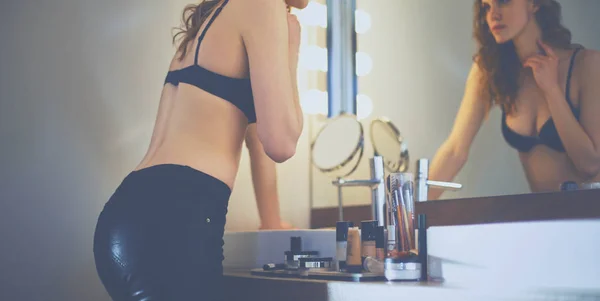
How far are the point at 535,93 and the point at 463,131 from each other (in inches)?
8.0

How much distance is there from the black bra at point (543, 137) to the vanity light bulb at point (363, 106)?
1.63 ft

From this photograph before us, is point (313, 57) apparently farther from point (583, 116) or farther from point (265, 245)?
point (583, 116)

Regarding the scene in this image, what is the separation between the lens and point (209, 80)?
125cm

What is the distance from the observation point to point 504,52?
1.49m

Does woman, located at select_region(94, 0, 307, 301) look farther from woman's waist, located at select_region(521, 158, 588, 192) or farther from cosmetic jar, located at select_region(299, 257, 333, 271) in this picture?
woman's waist, located at select_region(521, 158, 588, 192)

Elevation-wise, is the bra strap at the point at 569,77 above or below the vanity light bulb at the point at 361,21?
below

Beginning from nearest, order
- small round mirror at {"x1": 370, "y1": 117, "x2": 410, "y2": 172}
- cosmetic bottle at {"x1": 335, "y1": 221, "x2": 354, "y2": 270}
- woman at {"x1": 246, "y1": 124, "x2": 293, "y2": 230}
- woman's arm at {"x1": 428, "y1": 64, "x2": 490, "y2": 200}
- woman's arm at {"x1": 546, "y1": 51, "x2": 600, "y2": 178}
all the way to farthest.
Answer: woman's arm at {"x1": 546, "y1": 51, "x2": 600, "y2": 178}, cosmetic bottle at {"x1": 335, "y1": 221, "x2": 354, "y2": 270}, woman's arm at {"x1": 428, "y1": 64, "x2": 490, "y2": 200}, small round mirror at {"x1": 370, "y1": 117, "x2": 410, "y2": 172}, woman at {"x1": 246, "y1": 124, "x2": 293, "y2": 230}

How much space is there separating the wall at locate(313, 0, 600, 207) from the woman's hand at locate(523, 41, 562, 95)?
0.06 m

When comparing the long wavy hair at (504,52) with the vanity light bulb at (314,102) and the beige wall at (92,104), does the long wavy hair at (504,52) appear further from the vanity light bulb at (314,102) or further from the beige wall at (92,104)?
the vanity light bulb at (314,102)

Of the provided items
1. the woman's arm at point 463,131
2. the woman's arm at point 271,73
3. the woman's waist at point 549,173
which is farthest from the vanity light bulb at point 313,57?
the woman's waist at point 549,173

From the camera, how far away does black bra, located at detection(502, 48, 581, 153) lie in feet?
4.46

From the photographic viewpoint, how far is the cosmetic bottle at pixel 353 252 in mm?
1366

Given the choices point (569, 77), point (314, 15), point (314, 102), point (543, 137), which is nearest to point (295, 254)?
point (543, 137)

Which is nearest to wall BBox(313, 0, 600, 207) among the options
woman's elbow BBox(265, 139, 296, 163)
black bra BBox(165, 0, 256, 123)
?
woman's elbow BBox(265, 139, 296, 163)
